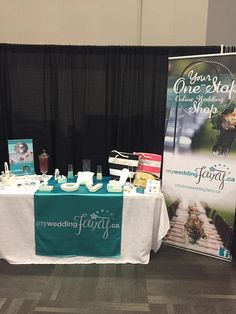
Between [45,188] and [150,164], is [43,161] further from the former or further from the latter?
[150,164]

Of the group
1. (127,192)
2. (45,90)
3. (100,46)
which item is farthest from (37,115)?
(127,192)

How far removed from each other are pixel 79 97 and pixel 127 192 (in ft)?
4.29

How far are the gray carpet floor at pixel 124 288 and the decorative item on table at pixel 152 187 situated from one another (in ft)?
2.29

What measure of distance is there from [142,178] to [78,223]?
734 millimetres

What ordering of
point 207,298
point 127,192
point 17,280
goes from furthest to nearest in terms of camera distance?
point 127,192 → point 17,280 → point 207,298

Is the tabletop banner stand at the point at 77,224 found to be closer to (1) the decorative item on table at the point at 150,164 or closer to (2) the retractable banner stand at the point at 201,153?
(1) the decorative item on table at the point at 150,164

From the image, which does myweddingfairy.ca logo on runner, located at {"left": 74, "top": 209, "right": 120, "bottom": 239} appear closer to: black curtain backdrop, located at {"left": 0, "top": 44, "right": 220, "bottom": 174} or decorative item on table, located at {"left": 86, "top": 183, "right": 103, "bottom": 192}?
decorative item on table, located at {"left": 86, "top": 183, "right": 103, "bottom": 192}

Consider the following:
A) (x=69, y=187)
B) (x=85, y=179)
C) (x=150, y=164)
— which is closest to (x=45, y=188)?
(x=69, y=187)

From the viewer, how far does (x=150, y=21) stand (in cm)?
Answer: 327

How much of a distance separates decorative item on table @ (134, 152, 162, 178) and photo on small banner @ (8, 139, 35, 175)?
115 centimetres

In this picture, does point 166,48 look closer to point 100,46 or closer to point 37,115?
point 100,46

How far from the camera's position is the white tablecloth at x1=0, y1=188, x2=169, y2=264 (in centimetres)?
255

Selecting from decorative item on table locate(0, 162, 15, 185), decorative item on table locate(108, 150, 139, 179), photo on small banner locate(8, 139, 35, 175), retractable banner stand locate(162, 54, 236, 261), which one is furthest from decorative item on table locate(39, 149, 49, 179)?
retractable banner stand locate(162, 54, 236, 261)

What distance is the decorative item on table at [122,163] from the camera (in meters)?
2.82
